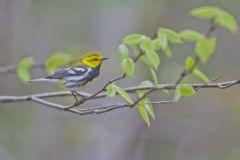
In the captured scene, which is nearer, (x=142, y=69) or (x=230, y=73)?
(x=142, y=69)

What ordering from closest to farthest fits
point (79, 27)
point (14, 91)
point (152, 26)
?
point (14, 91), point (152, 26), point (79, 27)

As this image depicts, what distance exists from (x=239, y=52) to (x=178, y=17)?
0.69 metres

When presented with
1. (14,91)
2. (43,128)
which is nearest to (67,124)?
(43,128)

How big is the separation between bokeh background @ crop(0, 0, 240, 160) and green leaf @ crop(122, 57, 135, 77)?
237 cm

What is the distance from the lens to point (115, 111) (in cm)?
466

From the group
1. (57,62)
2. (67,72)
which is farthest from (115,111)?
(67,72)

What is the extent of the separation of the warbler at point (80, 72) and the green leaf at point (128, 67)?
0.31 meters

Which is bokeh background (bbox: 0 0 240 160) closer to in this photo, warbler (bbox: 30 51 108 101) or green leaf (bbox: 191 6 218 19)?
warbler (bbox: 30 51 108 101)

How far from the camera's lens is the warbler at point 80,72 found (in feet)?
5.92

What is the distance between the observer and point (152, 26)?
15.5ft

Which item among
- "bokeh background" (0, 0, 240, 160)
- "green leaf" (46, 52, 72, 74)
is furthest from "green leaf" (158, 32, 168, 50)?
A: "bokeh background" (0, 0, 240, 160)

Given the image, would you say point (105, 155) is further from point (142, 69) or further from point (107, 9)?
point (107, 9)

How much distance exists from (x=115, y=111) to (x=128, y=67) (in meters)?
3.19

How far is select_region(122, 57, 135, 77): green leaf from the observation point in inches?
58.1
